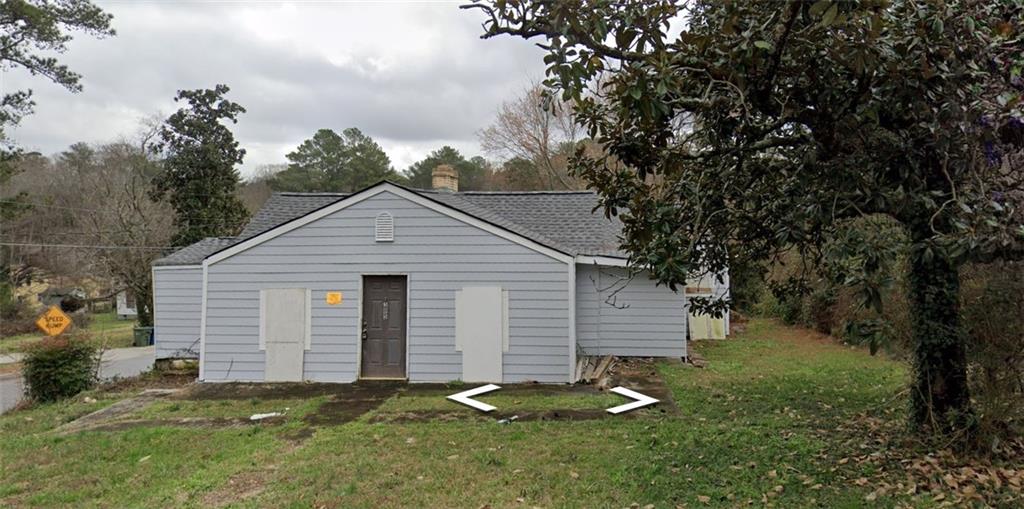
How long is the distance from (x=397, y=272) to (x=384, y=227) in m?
0.79

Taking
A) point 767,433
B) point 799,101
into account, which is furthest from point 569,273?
point 799,101

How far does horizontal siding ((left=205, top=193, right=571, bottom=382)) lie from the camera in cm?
916

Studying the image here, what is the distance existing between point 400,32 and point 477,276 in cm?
392

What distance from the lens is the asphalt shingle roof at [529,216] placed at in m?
11.0

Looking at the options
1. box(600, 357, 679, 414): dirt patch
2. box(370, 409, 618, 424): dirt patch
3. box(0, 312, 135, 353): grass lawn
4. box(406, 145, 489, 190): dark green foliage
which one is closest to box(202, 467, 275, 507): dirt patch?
box(370, 409, 618, 424): dirt patch

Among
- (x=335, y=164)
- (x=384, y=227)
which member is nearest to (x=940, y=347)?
(x=384, y=227)

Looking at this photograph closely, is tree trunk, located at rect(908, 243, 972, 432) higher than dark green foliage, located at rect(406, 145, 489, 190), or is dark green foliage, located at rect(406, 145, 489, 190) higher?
dark green foliage, located at rect(406, 145, 489, 190)

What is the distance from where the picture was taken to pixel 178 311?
11.6m

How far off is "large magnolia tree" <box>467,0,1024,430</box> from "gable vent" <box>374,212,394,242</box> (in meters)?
5.61

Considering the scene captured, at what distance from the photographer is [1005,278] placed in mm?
4434

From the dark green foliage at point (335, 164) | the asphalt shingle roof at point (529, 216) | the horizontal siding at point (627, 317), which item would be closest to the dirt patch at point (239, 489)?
the asphalt shingle roof at point (529, 216)

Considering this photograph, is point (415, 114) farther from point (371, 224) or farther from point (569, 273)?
point (569, 273)

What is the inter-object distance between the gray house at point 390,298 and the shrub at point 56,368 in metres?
1.98

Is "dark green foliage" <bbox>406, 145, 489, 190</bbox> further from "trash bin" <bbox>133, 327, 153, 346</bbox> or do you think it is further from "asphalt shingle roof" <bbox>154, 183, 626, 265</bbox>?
"asphalt shingle roof" <bbox>154, 183, 626, 265</bbox>
